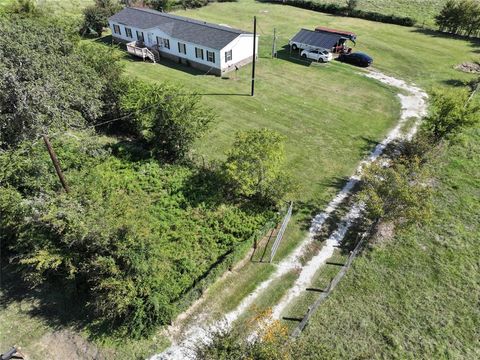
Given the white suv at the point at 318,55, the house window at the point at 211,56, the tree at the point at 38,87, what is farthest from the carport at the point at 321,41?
the tree at the point at 38,87

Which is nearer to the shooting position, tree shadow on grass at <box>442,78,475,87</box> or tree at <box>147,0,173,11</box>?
tree shadow on grass at <box>442,78,475,87</box>

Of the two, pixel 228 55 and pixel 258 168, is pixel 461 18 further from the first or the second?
pixel 258 168

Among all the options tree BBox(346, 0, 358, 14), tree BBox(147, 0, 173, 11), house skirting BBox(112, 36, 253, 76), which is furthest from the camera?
tree BBox(147, 0, 173, 11)

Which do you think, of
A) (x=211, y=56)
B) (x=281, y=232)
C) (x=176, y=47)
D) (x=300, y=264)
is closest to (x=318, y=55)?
(x=211, y=56)

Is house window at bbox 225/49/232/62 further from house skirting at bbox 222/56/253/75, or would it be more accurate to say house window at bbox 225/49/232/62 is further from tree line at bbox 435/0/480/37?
tree line at bbox 435/0/480/37

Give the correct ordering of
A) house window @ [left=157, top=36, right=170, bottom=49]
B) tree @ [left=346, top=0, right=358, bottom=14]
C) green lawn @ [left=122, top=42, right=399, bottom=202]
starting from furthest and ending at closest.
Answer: tree @ [left=346, top=0, right=358, bottom=14] → house window @ [left=157, top=36, right=170, bottom=49] → green lawn @ [left=122, top=42, right=399, bottom=202]

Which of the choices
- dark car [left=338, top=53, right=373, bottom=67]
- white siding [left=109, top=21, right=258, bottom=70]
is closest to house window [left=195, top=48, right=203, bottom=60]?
white siding [left=109, top=21, right=258, bottom=70]
